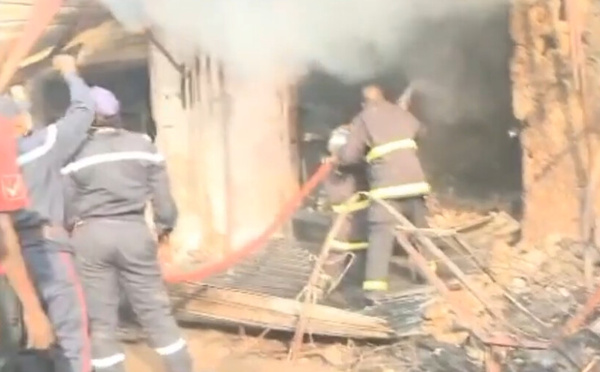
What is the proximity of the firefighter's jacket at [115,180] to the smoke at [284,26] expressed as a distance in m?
2.07

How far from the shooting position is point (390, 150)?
7.34 metres

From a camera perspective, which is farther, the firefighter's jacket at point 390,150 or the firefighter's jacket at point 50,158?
the firefighter's jacket at point 390,150

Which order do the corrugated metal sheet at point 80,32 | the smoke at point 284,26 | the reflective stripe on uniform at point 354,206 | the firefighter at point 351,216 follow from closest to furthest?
the corrugated metal sheet at point 80,32
the reflective stripe on uniform at point 354,206
the firefighter at point 351,216
the smoke at point 284,26

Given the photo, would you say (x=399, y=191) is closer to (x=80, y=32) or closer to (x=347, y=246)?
(x=347, y=246)

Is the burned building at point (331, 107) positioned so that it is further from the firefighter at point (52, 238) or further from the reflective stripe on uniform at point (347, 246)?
the reflective stripe on uniform at point (347, 246)

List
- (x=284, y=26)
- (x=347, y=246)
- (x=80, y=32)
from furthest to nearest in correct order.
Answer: (x=284, y=26)
(x=80, y=32)
(x=347, y=246)

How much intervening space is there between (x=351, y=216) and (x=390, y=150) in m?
0.65

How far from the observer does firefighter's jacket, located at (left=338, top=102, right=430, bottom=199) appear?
7340 mm

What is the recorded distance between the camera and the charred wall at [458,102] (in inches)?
368

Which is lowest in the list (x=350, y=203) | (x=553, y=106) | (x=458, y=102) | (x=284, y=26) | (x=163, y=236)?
(x=350, y=203)

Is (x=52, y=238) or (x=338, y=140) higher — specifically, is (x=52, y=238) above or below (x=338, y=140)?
below

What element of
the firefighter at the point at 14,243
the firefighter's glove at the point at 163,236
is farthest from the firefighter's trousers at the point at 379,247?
the firefighter at the point at 14,243

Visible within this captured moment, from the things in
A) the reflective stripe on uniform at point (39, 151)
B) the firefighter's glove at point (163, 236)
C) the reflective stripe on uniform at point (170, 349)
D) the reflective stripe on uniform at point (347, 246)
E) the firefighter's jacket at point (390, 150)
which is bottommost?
the reflective stripe on uniform at point (170, 349)

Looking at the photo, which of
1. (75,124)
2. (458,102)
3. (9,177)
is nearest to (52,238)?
(75,124)
